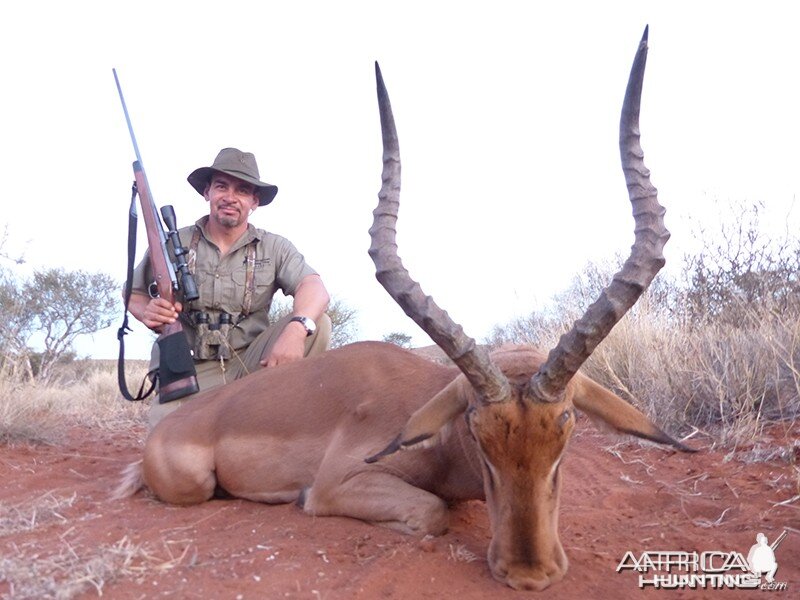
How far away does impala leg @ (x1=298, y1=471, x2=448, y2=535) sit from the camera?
3896 mm

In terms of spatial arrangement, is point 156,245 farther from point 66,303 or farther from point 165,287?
point 66,303

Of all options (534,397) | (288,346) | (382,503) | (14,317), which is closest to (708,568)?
(534,397)

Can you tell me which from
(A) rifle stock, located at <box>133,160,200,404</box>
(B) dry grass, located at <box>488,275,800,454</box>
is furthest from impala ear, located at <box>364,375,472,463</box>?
(A) rifle stock, located at <box>133,160,200,404</box>

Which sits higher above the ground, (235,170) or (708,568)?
(235,170)

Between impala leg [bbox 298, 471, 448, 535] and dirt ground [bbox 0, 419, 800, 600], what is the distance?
0.08 m

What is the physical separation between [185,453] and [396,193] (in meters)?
2.60

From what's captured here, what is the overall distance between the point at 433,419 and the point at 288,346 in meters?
2.88

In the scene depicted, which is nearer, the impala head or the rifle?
the impala head

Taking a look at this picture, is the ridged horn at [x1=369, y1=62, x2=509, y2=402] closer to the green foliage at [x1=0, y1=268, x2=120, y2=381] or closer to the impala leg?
the impala leg

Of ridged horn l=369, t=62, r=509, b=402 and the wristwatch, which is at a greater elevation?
ridged horn l=369, t=62, r=509, b=402

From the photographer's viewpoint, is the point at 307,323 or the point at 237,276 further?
→ the point at 237,276

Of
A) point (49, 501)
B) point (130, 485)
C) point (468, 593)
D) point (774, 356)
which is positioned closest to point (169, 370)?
point (130, 485)

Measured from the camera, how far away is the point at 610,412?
11.5ft

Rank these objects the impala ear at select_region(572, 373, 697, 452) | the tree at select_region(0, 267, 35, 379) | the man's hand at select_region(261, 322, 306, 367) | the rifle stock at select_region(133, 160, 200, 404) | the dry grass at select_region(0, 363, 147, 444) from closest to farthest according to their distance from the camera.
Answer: the impala ear at select_region(572, 373, 697, 452) → the rifle stock at select_region(133, 160, 200, 404) → the man's hand at select_region(261, 322, 306, 367) → the dry grass at select_region(0, 363, 147, 444) → the tree at select_region(0, 267, 35, 379)
